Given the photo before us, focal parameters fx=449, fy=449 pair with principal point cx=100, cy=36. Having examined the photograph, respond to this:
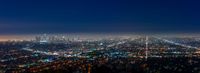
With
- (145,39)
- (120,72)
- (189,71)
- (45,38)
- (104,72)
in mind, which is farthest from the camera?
(45,38)

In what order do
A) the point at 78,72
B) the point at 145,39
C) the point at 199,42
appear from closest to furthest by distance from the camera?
the point at 78,72 < the point at 199,42 < the point at 145,39

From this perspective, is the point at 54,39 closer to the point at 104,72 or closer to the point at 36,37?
the point at 36,37

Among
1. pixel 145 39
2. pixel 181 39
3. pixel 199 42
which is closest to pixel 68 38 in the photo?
pixel 145 39

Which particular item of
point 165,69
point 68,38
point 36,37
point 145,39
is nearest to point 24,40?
point 36,37

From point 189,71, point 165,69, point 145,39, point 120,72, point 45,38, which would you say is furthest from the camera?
point 45,38

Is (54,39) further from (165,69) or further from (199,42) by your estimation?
(165,69)

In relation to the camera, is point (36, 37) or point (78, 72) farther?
point (36, 37)

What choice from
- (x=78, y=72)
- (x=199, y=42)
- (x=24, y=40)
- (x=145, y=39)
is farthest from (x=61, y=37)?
(x=78, y=72)

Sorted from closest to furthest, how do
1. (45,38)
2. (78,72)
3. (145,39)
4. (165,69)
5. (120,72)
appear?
1. (120,72)
2. (78,72)
3. (165,69)
4. (145,39)
5. (45,38)

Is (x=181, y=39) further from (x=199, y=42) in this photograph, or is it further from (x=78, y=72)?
(x=78, y=72)
